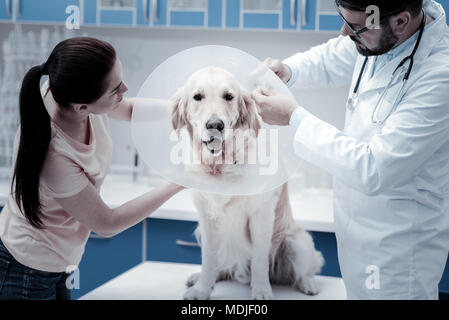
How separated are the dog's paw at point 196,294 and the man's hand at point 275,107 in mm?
546

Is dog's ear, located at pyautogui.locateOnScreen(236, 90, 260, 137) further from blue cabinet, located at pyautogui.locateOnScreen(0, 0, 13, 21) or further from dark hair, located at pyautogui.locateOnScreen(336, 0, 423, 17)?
blue cabinet, located at pyautogui.locateOnScreen(0, 0, 13, 21)

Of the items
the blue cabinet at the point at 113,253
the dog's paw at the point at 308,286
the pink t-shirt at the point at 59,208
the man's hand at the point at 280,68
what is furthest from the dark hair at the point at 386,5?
the blue cabinet at the point at 113,253

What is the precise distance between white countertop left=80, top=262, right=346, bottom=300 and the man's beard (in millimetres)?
702

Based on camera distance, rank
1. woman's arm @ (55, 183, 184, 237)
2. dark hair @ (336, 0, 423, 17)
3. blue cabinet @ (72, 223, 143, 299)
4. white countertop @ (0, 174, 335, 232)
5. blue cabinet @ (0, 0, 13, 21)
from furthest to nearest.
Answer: blue cabinet @ (0, 0, 13, 21) < blue cabinet @ (72, 223, 143, 299) < white countertop @ (0, 174, 335, 232) < woman's arm @ (55, 183, 184, 237) < dark hair @ (336, 0, 423, 17)

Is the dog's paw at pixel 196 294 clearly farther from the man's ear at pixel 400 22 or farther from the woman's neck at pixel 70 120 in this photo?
the man's ear at pixel 400 22

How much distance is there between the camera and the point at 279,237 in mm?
1488

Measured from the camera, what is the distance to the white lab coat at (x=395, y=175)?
97cm

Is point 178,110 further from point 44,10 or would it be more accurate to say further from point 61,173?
point 44,10

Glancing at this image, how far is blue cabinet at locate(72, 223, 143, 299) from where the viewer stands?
2.01 m

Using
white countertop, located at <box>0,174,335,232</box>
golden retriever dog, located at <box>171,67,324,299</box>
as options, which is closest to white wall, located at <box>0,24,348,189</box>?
white countertop, located at <box>0,174,335,232</box>

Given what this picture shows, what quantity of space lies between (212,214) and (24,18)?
4.99 ft

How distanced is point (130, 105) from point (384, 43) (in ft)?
2.14

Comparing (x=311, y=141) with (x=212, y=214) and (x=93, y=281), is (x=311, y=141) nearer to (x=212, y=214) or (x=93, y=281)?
(x=212, y=214)

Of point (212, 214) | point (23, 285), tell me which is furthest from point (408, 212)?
point (23, 285)
